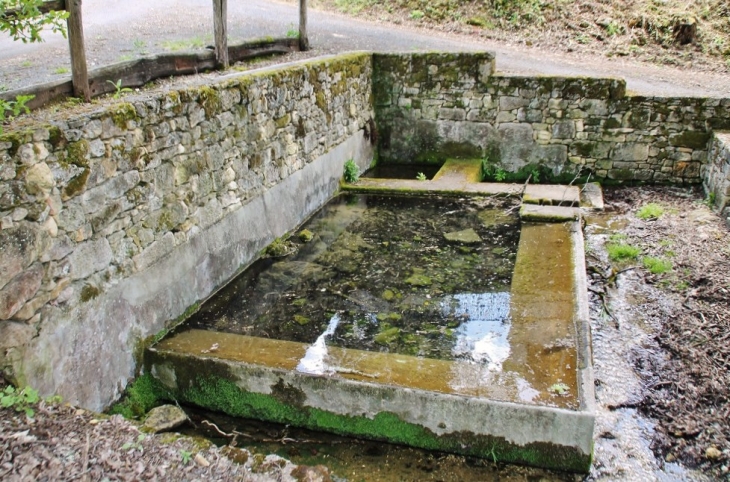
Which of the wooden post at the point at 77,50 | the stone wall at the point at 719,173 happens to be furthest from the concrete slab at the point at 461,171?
the wooden post at the point at 77,50

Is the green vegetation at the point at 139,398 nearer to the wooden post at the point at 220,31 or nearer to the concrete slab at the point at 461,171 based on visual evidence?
the wooden post at the point at 220,31

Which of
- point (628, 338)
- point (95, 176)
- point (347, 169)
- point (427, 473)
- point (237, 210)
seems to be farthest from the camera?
point (347, 169)

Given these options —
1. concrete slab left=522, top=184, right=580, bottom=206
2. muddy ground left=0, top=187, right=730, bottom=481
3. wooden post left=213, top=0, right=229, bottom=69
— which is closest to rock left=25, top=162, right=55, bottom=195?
muddy ground left=0, top=187, right=730, bottom=481

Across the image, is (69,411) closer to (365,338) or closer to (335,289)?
(365,338)

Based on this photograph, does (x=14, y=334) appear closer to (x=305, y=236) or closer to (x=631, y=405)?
(x=305, y=236)

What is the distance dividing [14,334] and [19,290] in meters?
0.25

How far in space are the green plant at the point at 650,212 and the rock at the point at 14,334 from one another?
22.8ft

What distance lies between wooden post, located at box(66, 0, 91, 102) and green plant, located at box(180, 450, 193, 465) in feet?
9.05

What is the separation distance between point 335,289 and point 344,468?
6.75 feet

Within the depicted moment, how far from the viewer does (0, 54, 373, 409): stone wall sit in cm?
335

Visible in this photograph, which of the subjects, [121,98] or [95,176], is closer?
[95,176]

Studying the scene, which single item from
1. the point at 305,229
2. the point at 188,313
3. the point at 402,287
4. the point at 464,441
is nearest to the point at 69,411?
the point at 188,313

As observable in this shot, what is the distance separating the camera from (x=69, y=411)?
3.03 m

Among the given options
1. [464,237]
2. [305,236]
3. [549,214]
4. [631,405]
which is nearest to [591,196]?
[549,214]
